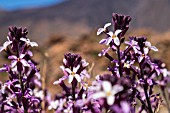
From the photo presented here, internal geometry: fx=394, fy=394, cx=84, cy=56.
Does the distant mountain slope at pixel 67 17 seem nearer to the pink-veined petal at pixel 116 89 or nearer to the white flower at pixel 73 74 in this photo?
the white flower at pixel 73 74

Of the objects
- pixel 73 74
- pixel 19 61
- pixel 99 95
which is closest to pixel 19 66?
pixel 19 61

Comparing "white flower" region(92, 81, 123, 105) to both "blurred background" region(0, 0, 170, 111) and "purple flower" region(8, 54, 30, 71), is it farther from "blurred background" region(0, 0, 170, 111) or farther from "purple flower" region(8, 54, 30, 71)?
"blurred background" region(0, 0, 170, 111)

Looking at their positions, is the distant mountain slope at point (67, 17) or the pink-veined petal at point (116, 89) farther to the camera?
the distant mountain slope at point (67, 17)

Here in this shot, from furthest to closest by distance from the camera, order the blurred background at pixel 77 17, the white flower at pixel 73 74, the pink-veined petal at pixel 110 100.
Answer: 1. the blurred background at pixel 77 17
2. the white flower at pixel 73 74
3. the pink-veined petal at pixel 110 100

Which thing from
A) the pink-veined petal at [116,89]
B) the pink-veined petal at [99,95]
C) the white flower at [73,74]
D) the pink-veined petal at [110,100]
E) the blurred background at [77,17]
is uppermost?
the blurred background at [77,17]

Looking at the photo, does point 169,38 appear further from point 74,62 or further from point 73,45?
point 74,62

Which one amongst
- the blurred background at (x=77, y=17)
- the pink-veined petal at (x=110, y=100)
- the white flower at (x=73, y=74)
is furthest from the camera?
the blurred background at (x=77, y=17)

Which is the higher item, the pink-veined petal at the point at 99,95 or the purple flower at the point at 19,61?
the purple flower at the point at 19,61

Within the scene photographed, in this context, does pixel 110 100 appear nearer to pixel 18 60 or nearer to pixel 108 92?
pixel 108 92

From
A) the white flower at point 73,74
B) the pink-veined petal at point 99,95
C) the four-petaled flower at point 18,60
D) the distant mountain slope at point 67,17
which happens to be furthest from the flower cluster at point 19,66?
the distant mountain slope at point 67,17

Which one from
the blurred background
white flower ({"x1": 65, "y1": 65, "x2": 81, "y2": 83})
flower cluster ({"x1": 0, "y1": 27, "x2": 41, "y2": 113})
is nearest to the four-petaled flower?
flower cluster ({"x1": 0, "y1": 27, "x2": 41, "y2": 113})

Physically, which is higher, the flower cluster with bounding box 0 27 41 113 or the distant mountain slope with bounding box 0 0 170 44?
the distant mountain slope with bounding box 0 0 170 44
